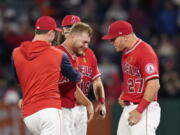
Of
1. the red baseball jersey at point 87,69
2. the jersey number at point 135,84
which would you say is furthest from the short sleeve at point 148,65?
the red baseball jersey at point 87,69

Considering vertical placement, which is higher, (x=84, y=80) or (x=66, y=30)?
(x=66, y=30)

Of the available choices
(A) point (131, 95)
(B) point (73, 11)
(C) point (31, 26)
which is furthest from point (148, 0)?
(A) point (131, 95)

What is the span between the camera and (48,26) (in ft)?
25.1

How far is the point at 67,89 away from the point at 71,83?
0.35 ft

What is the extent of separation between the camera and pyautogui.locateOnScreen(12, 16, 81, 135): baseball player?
24.1ft

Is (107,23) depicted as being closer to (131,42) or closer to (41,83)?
(131,42)

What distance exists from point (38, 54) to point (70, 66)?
A: 1.34 ft

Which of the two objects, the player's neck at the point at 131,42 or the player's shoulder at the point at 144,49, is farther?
the player's neck at the point at 131,42

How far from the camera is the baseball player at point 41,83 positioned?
7359mm

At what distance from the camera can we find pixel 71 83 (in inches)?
318

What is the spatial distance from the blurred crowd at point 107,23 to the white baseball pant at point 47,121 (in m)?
6.31

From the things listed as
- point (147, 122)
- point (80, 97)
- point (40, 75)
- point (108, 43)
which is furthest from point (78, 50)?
point (108, 43)

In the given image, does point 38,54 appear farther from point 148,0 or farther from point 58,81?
point 148,0

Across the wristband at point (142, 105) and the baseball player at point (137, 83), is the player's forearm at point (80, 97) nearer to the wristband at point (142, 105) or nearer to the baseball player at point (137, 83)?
the baseball player at point (137, 83)
